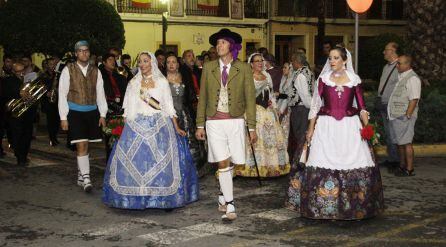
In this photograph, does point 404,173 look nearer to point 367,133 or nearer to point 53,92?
point 367,133

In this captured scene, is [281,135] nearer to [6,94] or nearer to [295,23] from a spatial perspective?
[6,94]

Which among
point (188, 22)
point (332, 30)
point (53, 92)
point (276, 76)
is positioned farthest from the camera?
point (332, 30)

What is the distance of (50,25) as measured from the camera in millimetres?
18656

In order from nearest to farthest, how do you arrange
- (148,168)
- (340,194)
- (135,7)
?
1. (340,194)
2. (148,168)
3. (135,7)

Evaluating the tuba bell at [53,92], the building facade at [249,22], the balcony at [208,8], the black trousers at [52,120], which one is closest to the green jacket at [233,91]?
the tuba bell at [53,92]

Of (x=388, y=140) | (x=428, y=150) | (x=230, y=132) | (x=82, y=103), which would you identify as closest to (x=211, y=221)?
(x=230, y=132)

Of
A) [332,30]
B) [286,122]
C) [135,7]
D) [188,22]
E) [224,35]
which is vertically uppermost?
[135,7]

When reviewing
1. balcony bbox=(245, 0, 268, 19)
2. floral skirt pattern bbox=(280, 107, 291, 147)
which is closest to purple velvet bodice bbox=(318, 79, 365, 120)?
floral skirt pattern bbox=(280, 107, 291, 147)

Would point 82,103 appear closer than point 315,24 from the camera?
Yes

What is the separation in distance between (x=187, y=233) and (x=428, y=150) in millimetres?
6999

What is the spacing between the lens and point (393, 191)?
359 inches

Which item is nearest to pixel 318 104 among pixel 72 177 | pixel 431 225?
pixel 431 225

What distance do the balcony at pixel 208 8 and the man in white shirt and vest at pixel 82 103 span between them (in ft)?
83.9

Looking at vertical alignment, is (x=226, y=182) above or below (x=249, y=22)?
below
